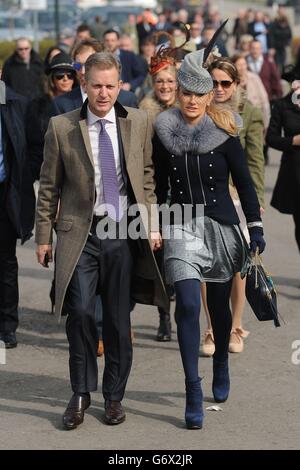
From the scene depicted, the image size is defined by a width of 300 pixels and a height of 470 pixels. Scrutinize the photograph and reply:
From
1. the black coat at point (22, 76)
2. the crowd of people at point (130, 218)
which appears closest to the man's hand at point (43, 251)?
the crowd of people at point (130, 218)

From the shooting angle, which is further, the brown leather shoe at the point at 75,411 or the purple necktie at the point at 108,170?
the purple necktie at the point at 108,170

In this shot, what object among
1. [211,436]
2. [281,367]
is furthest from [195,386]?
[281,367]

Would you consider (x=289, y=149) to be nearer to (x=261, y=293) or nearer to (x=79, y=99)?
(x=79, y=99)

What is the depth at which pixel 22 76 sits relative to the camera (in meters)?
16.6

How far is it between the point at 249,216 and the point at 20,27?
31.7 metres

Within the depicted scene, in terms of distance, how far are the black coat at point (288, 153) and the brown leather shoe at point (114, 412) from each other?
13.2ft

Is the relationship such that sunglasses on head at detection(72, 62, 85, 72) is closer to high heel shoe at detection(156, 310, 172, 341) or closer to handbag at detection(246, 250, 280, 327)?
high heel shoe at detection(156, 310, 172, 341)

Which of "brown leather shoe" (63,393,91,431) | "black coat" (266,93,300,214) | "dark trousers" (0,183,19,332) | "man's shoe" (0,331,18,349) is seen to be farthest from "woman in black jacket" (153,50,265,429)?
"black coat" (266,93,300,214)

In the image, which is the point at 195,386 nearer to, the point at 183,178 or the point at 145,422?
the point at 145,422

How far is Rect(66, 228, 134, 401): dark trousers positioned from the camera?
22.6ft

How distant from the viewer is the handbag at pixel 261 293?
714cm

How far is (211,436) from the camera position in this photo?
21.7 feet

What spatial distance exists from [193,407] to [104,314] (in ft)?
2.37

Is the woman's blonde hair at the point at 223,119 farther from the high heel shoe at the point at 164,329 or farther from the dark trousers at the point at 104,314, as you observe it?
the high heel shoe at the point at 164,329
